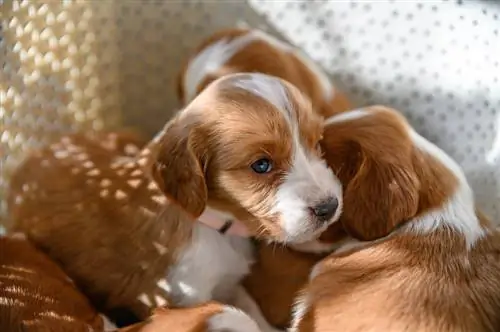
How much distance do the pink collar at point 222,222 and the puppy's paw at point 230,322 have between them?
23 cm

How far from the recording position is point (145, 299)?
2012 millimetres

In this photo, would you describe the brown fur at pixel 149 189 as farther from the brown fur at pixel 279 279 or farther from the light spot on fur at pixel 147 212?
the brown fur at pixel 279 279

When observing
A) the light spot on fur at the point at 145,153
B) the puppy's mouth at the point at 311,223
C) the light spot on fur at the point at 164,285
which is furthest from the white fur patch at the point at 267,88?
the light spot on fur at the point at 164,285

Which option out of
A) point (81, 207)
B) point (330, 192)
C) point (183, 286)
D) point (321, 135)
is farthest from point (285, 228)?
point (81, 207)

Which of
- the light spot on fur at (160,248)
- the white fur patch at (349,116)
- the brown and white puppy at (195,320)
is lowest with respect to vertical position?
the brown and white puppy at (195,320)

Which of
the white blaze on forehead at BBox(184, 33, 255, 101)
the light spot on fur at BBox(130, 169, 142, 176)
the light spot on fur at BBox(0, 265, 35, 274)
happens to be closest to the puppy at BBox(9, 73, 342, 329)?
the light spot on fur at BBox(130, 169, 142, 176)

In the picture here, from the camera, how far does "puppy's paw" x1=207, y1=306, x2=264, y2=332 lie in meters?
1.74

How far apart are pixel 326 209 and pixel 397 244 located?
21cm

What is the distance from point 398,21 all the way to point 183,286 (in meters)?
0.96

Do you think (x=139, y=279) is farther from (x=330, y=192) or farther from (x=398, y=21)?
(x=398, y=21)

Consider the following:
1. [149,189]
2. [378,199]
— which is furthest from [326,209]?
[149,189]

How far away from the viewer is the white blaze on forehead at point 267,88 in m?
1.77

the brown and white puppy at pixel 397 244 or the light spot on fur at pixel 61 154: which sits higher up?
the light spot on fur at pixel 61 154

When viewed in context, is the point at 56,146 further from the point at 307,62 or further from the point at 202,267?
the point at 307,62
